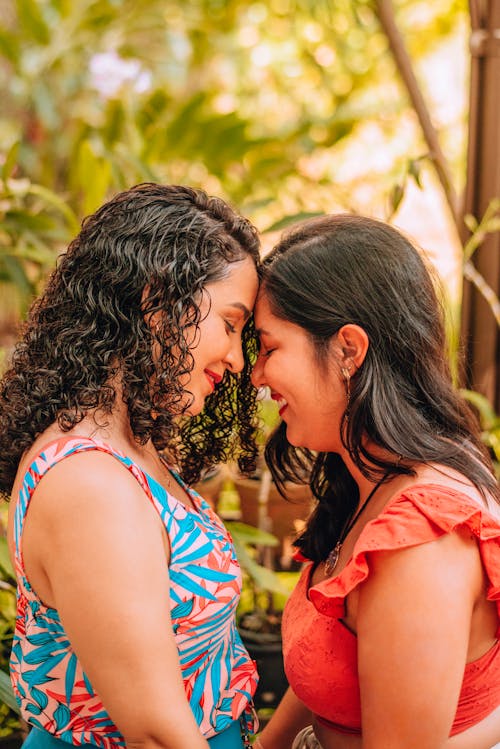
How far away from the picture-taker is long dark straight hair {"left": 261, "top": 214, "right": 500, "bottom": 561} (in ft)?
4.42

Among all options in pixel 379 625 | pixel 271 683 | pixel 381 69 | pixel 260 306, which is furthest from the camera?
pixel 381 69

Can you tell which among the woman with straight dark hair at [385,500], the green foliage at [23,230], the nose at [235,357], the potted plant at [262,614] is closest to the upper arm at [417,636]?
the woman with straight dark hair at [385,500]

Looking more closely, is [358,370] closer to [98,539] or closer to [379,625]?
[379,625]

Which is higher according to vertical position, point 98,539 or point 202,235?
point 202,235

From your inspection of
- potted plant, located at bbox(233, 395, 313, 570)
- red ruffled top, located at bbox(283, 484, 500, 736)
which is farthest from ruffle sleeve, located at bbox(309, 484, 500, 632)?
potted plant, located at bbox(233, 395, 313, 570)

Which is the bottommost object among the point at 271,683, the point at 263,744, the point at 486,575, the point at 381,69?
the point at 271,683

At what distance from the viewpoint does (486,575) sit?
1202mm

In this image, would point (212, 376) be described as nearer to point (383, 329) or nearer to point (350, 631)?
point (383, 329)

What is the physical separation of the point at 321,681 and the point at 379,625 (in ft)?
0.79

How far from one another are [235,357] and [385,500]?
36cm

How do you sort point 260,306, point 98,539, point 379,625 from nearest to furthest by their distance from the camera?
point 98,539, point 379,625, point 260,306

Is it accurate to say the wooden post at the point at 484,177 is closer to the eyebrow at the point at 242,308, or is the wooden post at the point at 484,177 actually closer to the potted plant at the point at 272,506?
the potted plant at the point at 272,506

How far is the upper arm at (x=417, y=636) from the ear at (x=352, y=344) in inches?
13.3

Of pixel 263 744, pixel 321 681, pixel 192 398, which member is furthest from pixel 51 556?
pixel 263 744
